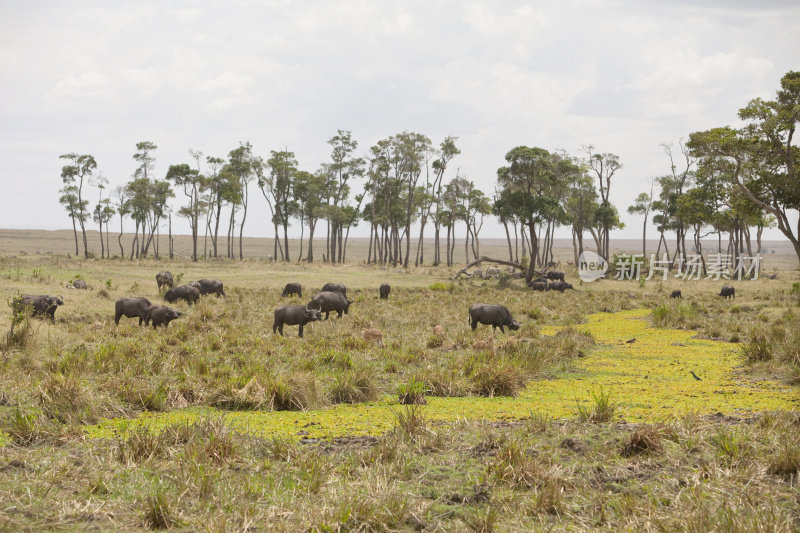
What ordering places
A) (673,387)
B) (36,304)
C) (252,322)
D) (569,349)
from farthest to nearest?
(252,322) < (36,304) < (569,349) < (673,387)

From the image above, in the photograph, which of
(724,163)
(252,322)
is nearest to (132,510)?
(252,322)

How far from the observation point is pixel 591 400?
29.7ft

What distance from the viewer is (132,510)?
462 cm

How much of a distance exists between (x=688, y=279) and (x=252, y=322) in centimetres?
4585

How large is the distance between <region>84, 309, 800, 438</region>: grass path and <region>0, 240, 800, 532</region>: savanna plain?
6 cm

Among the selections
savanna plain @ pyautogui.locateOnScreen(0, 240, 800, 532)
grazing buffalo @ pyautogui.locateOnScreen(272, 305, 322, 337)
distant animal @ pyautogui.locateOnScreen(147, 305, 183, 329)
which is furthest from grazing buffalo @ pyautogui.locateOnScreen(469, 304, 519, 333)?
distant animal @ pyautogui.locateOnScreen(147, 305, 183, 329)

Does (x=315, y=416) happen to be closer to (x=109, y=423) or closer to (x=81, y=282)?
(x=109, y=423)

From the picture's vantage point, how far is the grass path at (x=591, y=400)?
7559mm

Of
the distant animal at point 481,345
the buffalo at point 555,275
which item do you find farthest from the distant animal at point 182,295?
the buffalo at point 555,275

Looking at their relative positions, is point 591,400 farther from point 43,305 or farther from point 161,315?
point 43,305

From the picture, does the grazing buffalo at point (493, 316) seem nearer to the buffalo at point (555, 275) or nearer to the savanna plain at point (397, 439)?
the savanna plain at point (397, 439)

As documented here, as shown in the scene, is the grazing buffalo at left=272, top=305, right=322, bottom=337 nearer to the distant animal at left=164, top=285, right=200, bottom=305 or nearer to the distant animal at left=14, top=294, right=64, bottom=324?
the distant animal at left=14, top=294, right=64, bottom=324

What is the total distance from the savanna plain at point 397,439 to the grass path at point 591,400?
59 mm

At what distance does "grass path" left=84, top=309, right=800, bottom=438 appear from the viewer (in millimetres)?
7559
